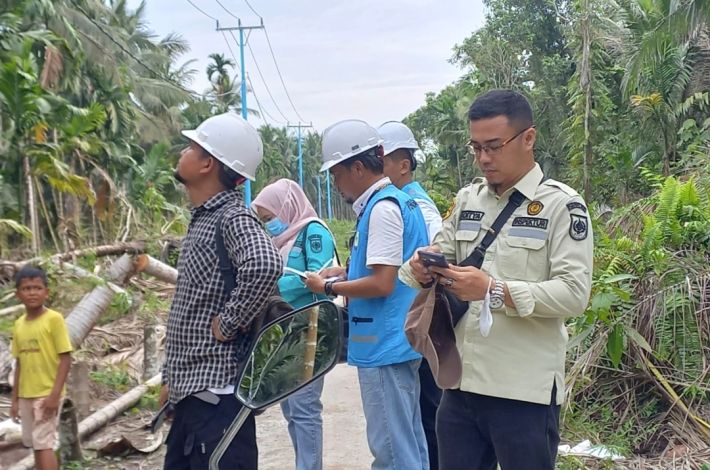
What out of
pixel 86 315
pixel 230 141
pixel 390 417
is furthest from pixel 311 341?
pixel 86 315

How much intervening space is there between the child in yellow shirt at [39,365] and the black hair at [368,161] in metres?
2.15

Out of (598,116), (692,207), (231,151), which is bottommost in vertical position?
(692,207)

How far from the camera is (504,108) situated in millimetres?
2568

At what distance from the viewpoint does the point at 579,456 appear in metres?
4.89

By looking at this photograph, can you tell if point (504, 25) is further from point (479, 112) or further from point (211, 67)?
point (479, 112)

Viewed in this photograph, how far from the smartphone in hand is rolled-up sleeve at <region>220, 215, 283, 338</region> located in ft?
1.83

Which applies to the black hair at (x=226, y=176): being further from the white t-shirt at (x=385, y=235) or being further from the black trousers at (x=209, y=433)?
the black trousers at (x=209, y=433)

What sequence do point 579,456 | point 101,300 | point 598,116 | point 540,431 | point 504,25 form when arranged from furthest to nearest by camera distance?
point 504,25 < point 598,116 < point 101,300 < point 579,456 < point 540,431

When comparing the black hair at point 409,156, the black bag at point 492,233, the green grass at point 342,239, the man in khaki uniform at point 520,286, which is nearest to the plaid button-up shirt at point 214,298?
the man in khaki uniform at point 520,286

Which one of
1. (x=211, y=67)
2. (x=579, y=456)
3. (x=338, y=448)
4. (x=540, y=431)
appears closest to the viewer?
(x=540, y=431)

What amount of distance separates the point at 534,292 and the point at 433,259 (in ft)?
1.08

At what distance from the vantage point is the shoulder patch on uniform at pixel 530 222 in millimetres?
2553

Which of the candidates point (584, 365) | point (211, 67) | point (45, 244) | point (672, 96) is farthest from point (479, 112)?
point (211, 67)

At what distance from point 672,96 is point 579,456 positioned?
43.0 feet
